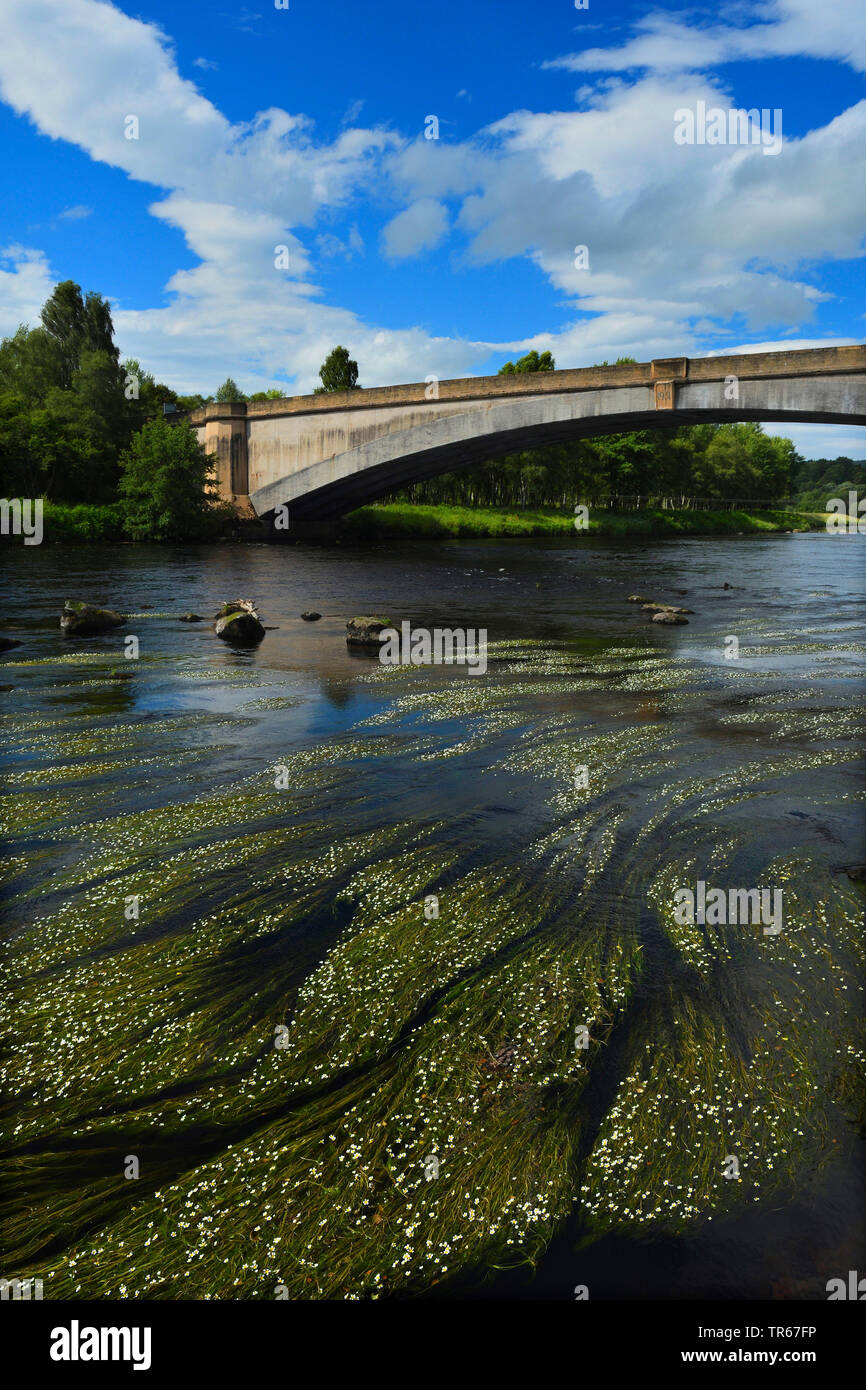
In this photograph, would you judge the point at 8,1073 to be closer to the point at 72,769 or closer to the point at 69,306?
the point at 72,769

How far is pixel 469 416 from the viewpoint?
43.9 meters

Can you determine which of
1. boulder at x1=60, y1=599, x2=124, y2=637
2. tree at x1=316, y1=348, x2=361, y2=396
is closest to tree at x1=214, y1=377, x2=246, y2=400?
tree at x1=316, y1=348, x2=361, y2=396

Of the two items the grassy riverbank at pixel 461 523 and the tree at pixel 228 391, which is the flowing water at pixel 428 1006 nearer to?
the grassy riverbank at pixel 461 523

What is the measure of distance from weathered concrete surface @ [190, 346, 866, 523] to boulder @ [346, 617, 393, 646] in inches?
1071

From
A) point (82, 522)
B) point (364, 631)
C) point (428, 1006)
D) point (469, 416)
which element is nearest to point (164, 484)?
point (82, 522)

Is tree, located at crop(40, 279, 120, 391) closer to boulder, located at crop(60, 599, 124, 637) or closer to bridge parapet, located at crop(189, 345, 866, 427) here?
bridge parapet, located at crop(189, 345, 866, 427)

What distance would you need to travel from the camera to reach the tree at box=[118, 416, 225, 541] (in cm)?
4584

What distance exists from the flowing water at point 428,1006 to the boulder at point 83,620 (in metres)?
6.75

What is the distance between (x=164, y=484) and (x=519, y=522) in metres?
37.6

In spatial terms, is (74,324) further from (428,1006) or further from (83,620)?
(428,1006)
